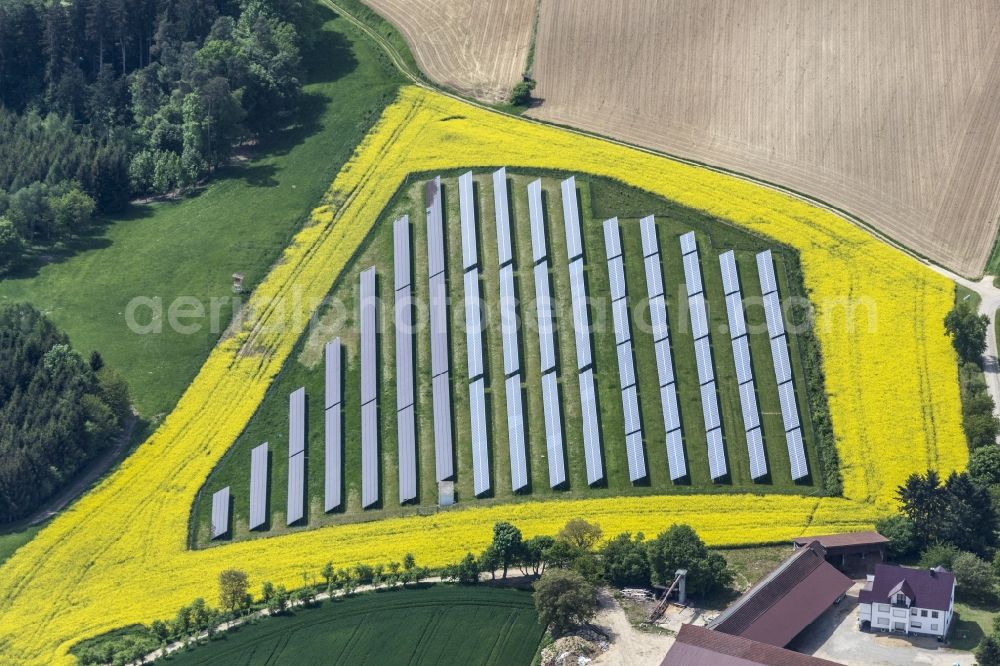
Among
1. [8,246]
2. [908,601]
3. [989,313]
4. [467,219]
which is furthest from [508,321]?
[8,246]

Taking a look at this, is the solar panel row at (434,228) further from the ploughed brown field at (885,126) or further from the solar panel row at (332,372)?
the ploughed brown field at (885,126)

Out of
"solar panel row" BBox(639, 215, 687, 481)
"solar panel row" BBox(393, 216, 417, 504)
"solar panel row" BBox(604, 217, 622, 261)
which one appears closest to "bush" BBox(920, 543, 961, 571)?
"solar panel row" BBox(639, 215, 687, 481)

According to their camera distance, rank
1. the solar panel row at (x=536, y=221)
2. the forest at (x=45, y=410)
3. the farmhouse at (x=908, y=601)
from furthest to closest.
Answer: the solar panel row at (x=536, y=221)
the forest at (x=45, y=410)
the farmhouse at (x=908, y=601)

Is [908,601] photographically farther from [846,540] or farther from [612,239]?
[612,239]

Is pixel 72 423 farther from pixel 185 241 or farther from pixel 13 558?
pixel 185 241

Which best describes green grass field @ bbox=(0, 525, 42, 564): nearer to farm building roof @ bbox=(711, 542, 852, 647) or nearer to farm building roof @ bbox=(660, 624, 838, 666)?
farm building roof @ bbox=(660, 624, 838, 666)

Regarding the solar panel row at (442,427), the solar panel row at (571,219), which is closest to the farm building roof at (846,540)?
the solar panel row at (442,427)

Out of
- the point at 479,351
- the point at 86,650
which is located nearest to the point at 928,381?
the point at 479,351
